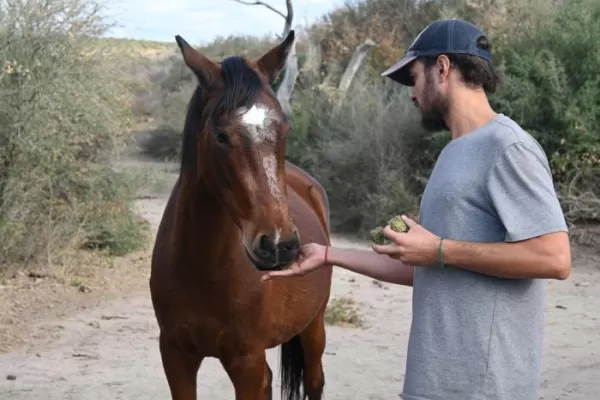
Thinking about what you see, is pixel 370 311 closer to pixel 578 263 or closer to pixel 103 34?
pixel 578 263

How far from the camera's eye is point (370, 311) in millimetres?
8219

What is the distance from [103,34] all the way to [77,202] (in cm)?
200

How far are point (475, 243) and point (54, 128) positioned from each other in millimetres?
7372

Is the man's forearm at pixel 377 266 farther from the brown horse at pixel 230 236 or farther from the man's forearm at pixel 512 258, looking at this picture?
the man's forearm at pixel 512 258

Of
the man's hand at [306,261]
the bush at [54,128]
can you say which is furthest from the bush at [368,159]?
the man's hand at [306,261]

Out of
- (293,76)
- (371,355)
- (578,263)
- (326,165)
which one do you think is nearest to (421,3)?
(293,76)

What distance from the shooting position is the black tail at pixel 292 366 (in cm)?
486

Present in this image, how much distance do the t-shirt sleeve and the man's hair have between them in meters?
0.22

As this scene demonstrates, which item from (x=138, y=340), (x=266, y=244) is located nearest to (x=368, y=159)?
(x=138, y=340)

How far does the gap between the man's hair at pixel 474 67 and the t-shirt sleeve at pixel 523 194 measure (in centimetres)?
22

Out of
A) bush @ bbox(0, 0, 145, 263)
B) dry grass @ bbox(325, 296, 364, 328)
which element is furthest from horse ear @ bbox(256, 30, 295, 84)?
bush @ bbox(0, 0, 145, 263)

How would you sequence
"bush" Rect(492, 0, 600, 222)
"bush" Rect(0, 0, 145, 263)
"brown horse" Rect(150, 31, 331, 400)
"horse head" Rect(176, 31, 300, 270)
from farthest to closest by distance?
"bush" Rect(492, 0, 600, 222)
"bush" Rect(0, 0, 145, 263)
"brown horse" Rect(150, 31, 331, 400)
"horse head" Rect(176, 31, 300, 270)

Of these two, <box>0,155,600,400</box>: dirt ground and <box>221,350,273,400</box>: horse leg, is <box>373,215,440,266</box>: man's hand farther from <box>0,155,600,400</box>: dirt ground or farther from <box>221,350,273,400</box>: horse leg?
<box>0,155,600,400</box>: dirt ground

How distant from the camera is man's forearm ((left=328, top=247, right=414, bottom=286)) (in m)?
2.48
